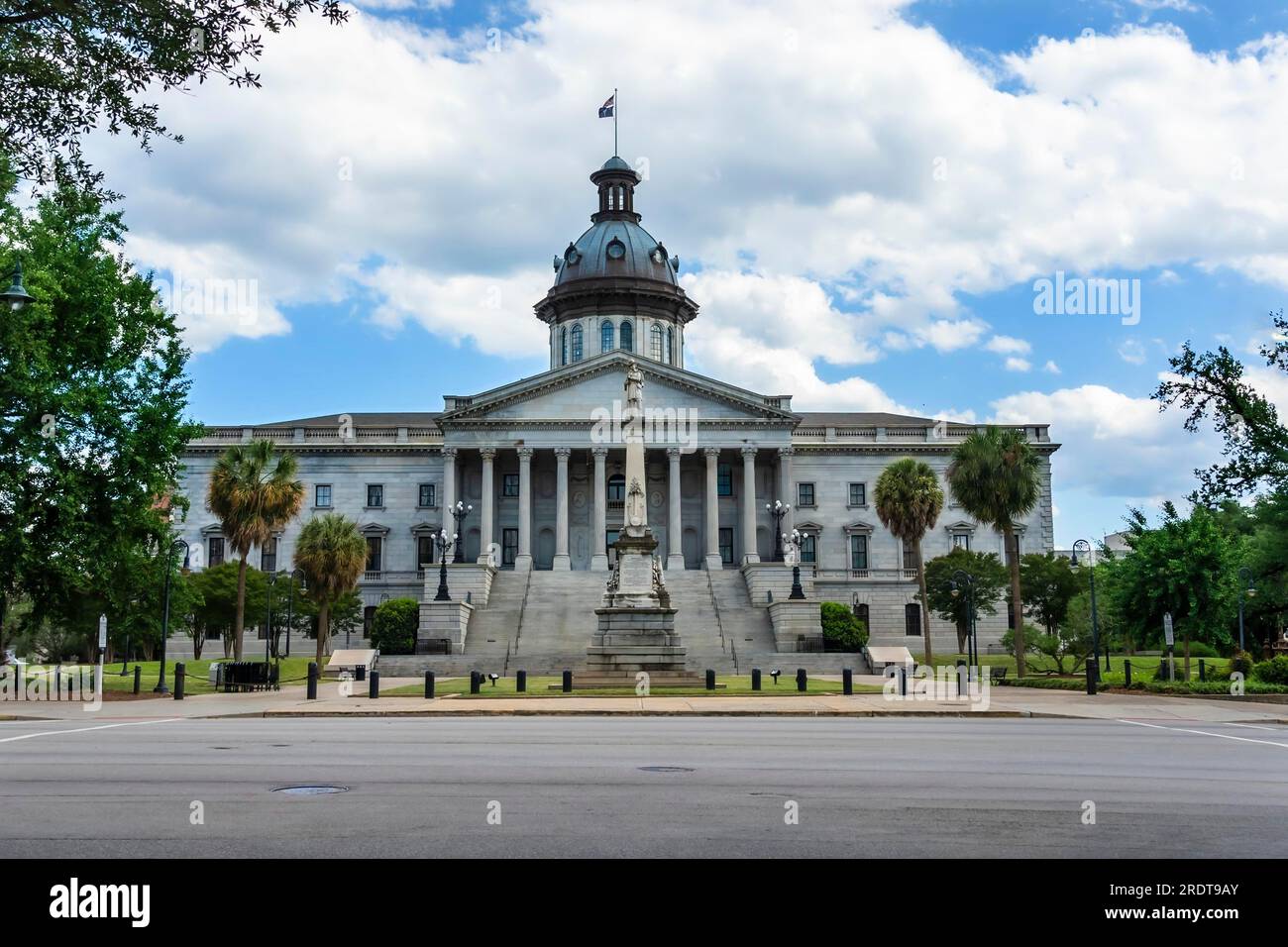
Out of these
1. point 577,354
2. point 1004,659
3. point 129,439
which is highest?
point 577,354

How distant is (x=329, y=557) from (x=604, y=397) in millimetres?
27866

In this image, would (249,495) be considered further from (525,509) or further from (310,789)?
(310,789)

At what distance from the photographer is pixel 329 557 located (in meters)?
54.3

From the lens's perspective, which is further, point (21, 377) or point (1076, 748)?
point (21, 377)

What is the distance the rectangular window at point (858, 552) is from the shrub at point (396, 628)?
34.7 meters

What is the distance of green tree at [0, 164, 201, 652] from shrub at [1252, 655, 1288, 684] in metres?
33.4

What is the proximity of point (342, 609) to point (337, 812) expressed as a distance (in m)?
62.7

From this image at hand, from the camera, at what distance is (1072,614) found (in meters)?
58.0

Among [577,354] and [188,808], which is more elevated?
[577,354]

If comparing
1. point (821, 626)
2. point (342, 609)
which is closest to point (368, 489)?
point (342, 609)

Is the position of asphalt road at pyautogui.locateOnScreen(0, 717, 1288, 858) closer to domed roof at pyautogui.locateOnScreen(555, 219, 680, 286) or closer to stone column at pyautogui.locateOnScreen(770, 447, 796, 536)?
stone column at pyautogui.locateOnScreen(770, 447, 796, 536)

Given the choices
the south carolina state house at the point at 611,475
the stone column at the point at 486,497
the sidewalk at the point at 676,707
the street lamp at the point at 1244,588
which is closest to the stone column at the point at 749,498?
the south carolina state house at the point at 611,475

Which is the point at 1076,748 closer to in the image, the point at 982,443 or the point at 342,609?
the point at 982,443

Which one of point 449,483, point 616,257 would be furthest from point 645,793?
point 616,257
